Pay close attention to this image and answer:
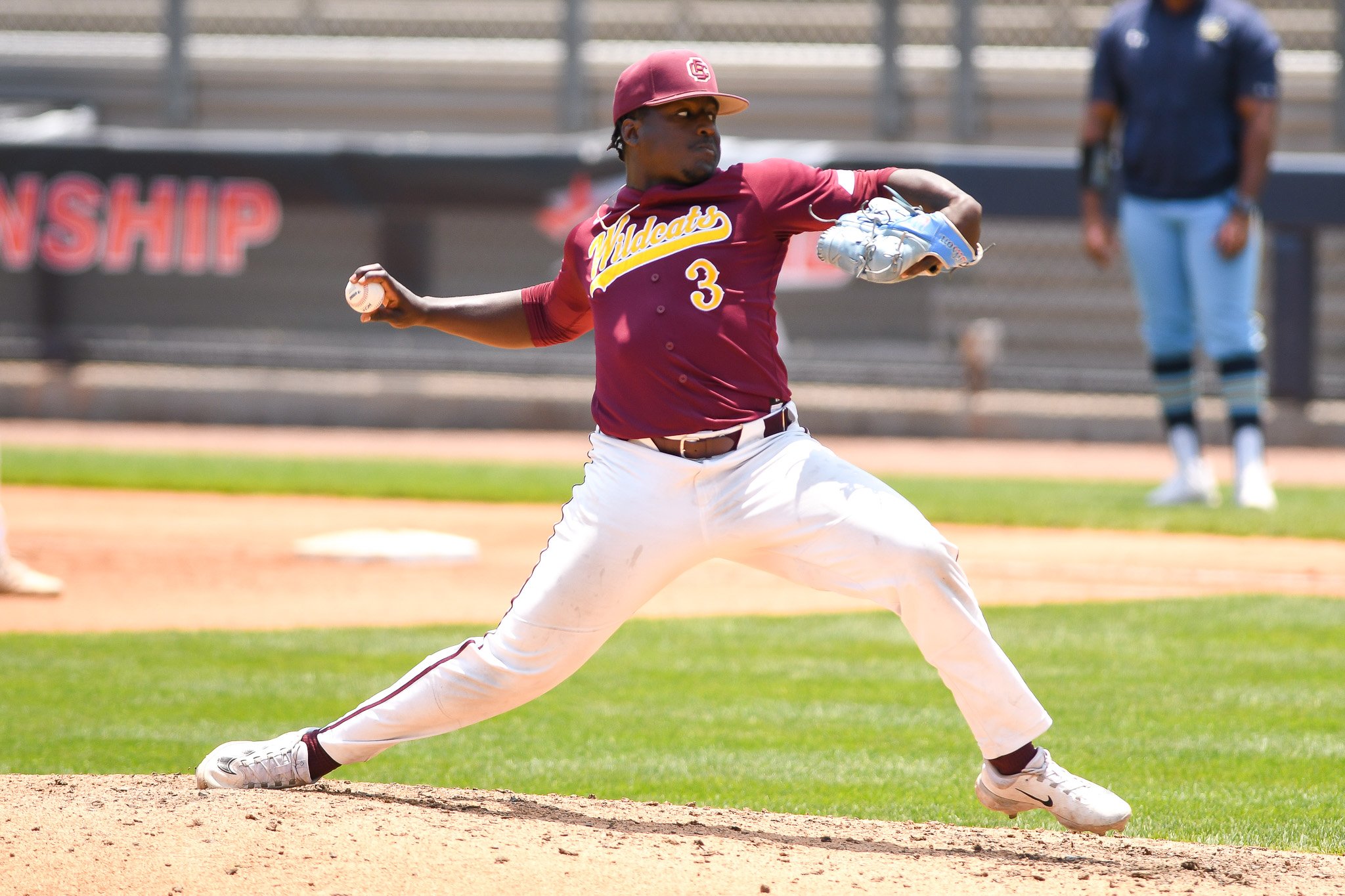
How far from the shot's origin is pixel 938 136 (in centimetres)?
1833

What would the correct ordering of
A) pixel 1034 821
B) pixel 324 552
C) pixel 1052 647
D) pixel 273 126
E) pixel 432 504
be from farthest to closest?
pixel 273 126, pixel 432 504, pixel 324 552, pixel 1052 647, pixel 1034 821

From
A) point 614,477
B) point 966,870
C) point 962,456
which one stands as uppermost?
point 614,477

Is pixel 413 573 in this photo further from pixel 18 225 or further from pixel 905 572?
pixel 18 225

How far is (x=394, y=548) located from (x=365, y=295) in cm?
453

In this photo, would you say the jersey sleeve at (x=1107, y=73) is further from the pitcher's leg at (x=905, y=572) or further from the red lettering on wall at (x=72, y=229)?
the red lettering on wall at (x=72, y=229)

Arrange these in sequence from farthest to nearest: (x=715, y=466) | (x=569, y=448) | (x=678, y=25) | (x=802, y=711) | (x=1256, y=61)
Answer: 1. (x=678, y=25)
2. (x=569, y=448)
3. (x=1256, y=61)
4. (x=802, y=711)
5. (x=715, y=466)

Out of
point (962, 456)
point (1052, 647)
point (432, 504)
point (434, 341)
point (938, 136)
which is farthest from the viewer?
point (938, 136)

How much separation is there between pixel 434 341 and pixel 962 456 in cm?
504

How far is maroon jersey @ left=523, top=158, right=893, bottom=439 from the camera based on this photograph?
141 inches

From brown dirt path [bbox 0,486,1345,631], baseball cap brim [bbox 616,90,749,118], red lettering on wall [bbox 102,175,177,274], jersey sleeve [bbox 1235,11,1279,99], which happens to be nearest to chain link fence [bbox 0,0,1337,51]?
red lettering on wall [bbox 102,175,177,274]

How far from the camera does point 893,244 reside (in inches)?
134

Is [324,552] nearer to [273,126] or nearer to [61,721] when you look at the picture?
[61,721]

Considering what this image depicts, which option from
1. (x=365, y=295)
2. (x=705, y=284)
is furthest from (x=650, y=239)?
(x=365, y=295)

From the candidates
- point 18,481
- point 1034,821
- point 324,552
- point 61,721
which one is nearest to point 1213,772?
point 1034,821
